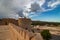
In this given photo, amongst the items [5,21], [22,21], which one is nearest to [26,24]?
[22,21]

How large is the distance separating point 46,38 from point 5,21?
991 centimetres

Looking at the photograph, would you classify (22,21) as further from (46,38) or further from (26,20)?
(46,38)

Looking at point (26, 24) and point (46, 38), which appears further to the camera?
point (46, 38)

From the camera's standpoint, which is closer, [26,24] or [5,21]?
[26,24]

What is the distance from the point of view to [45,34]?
30.7m

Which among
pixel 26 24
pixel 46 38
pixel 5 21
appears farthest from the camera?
pixel 5 21

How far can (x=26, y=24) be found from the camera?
1973 centimetres

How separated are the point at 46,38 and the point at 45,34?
32.5 inches

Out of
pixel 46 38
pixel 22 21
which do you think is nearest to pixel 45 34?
pixel 46 38

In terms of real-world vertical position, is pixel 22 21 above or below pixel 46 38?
Answer: above

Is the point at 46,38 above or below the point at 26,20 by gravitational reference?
below

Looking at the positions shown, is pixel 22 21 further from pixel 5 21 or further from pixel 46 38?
pixel 5 21

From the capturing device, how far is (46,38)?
30.7m

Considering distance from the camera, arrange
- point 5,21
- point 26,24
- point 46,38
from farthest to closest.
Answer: point 5,21 < point 46,38 < point 26,24
